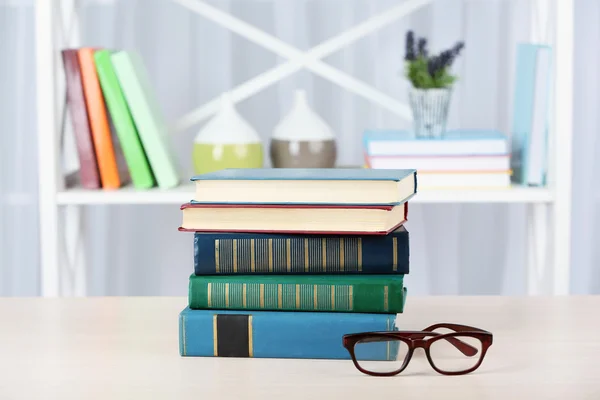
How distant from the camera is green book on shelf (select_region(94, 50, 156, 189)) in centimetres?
175

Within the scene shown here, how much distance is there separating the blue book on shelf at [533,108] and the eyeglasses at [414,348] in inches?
38.5

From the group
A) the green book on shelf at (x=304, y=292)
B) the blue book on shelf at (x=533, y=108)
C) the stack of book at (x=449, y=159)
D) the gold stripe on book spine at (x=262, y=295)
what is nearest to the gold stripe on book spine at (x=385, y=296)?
the green book on shelf at (x=304, y=292)

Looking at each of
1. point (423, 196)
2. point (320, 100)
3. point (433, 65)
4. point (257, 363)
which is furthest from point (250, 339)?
point (320, 100)

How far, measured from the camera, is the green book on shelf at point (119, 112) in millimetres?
1754

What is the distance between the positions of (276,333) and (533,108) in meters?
1.11

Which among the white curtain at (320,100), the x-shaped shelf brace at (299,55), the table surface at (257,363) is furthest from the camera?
the white curtain at (320,100)

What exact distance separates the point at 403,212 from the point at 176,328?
27cm

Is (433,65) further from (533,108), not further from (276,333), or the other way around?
(276,333)

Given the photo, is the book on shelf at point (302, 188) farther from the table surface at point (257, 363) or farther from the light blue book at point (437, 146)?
the light blue book at point (437, 146)

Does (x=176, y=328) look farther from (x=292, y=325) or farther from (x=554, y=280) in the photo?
(x=554, y=280)

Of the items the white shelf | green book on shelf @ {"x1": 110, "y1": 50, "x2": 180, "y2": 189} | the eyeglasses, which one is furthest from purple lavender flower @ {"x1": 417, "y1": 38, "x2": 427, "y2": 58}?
the eyeglasses

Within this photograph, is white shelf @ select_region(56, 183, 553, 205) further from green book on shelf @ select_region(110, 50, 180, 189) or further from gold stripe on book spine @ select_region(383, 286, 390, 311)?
gold stripe on book spine @ select_region(383, 286, 390, 311)

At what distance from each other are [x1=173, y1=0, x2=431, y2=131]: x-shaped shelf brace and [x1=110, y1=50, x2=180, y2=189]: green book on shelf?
0.78ft

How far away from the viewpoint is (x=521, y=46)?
181 cm
